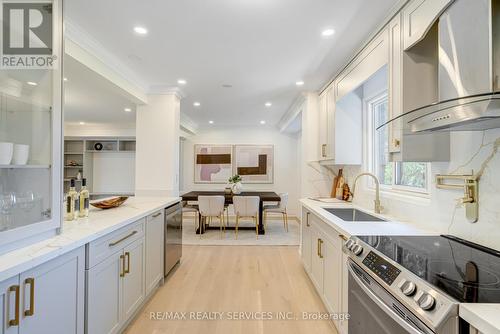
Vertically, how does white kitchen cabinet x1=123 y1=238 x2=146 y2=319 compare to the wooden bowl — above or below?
below

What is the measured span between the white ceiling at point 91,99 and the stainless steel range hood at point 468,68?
273 centimetres

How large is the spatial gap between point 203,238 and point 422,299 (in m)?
4.22

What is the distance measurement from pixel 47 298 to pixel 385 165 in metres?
2.90

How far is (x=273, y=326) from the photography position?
209 centimetres

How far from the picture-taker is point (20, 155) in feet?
4.43

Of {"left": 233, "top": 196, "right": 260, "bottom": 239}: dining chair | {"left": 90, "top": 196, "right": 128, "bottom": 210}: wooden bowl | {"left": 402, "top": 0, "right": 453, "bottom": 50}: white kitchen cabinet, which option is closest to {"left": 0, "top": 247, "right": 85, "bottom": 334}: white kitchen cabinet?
{"left": 90, "top": 196, "right": 128, "bottom": 210}: wooden bowl

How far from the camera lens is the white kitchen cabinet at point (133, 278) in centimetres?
192

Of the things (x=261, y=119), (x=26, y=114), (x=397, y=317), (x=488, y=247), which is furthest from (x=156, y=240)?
(x=261, y=119)

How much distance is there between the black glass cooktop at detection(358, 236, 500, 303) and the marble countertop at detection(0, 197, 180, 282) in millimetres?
1611

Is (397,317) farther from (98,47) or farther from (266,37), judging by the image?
(98,47)

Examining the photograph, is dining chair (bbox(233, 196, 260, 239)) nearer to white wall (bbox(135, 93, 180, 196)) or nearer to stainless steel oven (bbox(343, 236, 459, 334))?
white wall (bbox(135, 93, 180, 196))

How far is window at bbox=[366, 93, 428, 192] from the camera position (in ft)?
6.78

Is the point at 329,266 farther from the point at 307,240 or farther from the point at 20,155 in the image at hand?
the point at 20,155

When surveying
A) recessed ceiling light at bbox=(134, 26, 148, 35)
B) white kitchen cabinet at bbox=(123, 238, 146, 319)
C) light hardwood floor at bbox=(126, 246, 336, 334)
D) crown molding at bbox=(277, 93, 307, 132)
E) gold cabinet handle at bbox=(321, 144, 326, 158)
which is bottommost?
light hardwood floor at bbox=(126, 246, 336, 334)
